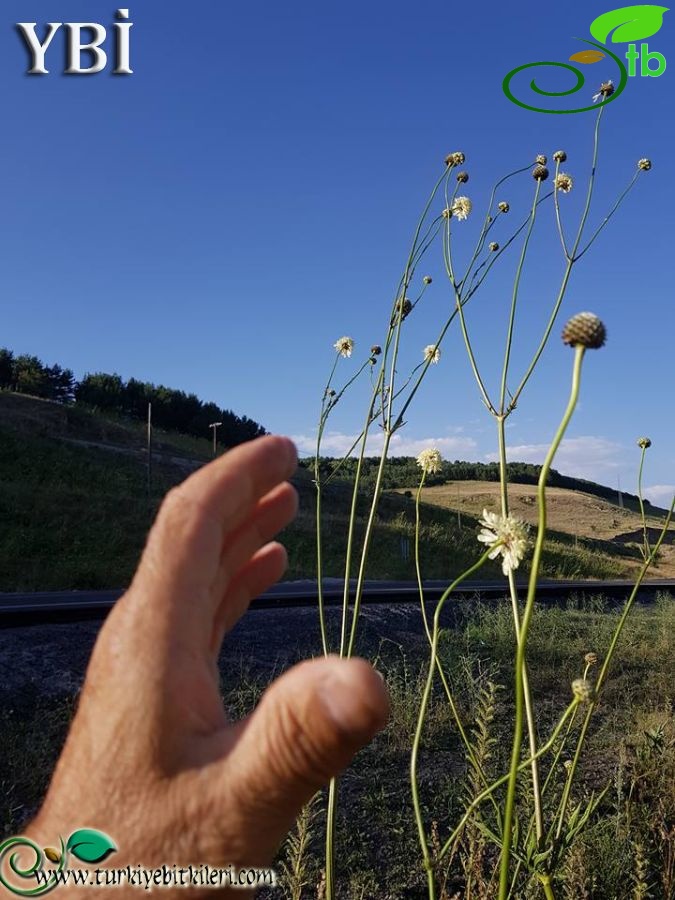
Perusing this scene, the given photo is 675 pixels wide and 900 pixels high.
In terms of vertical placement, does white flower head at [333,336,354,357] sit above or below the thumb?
above

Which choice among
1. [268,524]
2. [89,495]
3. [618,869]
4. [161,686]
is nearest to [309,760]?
[161,686]

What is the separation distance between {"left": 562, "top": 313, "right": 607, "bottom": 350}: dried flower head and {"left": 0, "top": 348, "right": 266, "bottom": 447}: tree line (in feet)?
155

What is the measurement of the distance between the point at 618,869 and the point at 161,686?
3.27 metres

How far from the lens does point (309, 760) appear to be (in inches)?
31.3

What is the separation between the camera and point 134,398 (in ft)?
Answer: 173

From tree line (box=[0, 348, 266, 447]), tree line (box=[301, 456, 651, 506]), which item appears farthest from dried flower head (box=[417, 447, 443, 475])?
tree line (box=[0, 348, 266, 447])

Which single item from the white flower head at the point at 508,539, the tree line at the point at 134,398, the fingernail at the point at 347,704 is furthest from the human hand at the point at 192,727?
the tree line at the point at 134,398

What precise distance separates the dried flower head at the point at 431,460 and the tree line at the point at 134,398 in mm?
45361

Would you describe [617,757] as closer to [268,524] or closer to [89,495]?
[268,524]

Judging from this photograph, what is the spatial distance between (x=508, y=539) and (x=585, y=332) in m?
0.63

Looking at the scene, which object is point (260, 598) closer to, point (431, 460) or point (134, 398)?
point (431, 460)

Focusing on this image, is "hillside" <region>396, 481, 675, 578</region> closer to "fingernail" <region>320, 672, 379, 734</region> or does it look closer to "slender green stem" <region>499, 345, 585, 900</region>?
"slender green stem" <region>499, 345, 585, 900</region>

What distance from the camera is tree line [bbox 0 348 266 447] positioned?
156 feet

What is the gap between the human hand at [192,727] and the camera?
2.58 feet
